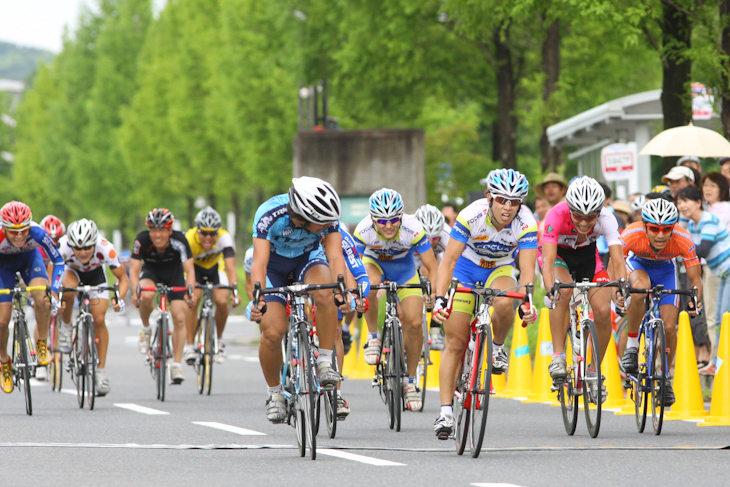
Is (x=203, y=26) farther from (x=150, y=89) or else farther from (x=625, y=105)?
(x=625, y=105)

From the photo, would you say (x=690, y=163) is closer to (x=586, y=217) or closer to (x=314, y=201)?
(x=586, y=217)

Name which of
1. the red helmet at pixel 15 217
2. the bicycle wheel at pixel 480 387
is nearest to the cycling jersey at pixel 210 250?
the red helmet at pixel 15 217

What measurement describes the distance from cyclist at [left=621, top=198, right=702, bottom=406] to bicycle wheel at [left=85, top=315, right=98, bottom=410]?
536 cm

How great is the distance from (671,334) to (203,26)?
4438 centimetres

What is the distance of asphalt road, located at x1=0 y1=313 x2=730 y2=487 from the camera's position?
8414 millimetres

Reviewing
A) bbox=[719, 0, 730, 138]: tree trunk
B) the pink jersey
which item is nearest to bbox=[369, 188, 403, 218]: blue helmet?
the pink jersey

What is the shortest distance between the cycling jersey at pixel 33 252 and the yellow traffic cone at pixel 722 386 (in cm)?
653

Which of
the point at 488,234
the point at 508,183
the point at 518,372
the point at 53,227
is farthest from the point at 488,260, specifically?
the point at 53,227

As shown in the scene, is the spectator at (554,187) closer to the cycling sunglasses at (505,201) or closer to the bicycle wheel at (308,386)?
the cycling sunglasses at (505,201)

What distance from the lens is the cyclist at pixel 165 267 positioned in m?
15.3

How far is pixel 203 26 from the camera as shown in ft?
177

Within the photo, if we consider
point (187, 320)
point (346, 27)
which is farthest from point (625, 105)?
point (187, 320)

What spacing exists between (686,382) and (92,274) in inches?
274

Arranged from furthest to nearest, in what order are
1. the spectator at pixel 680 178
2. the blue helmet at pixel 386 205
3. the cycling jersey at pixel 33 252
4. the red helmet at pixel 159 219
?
the red helmet at pixel 159 219
the spectator at pixel 680 178
the cycling jersey at pixel 33 252
the blue helmet at pixel 386 205
